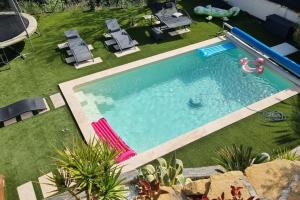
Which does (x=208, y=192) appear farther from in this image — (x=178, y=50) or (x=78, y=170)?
(x=178, y=50)

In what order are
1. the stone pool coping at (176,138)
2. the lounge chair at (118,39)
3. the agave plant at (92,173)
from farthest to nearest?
the lounge chair at (118,39) → the stone pool coping at (176,138) → the agave plant at (92,173)

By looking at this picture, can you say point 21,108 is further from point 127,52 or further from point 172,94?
point 172,94

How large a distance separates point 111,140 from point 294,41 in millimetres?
13230

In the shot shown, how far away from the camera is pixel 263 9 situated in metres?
21.8

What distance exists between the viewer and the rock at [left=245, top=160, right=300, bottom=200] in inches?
311

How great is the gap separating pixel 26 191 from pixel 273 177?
27.8 feet

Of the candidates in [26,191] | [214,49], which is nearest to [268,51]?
[214,49]

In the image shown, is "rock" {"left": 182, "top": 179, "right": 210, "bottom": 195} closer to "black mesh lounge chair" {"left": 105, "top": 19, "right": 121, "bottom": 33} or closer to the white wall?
"black mesh lounge chair" {"left": 105, "top": 19, "right": 121, "bottom": 33}

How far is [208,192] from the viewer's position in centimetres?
775

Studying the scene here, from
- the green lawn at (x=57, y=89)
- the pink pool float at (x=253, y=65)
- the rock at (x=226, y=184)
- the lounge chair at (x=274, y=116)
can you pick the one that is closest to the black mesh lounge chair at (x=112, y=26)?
the green lawn at (x=57, y=89)

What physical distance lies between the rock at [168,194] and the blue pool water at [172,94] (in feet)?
18.3

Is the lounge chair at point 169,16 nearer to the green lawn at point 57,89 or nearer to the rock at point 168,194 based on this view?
the green lawn at point 57,89

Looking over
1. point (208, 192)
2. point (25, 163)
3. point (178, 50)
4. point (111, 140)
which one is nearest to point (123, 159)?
point (111, 140)

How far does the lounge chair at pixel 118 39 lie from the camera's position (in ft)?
61.3
